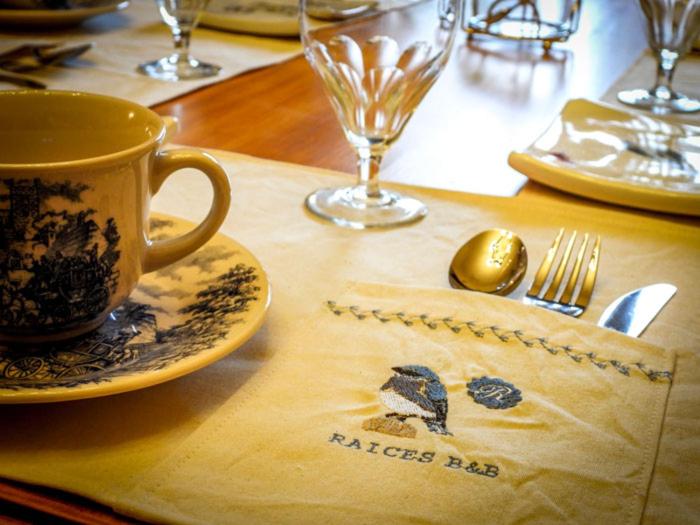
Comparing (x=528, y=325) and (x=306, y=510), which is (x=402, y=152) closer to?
(x=528, y=325)

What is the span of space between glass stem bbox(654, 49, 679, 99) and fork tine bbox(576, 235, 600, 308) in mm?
579

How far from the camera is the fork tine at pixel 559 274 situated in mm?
573

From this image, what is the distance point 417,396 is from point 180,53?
31.4 inches

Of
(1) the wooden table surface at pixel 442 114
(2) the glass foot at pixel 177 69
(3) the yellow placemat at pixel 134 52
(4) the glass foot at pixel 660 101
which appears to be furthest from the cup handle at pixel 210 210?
(4) the glass foot at pixel 660 101

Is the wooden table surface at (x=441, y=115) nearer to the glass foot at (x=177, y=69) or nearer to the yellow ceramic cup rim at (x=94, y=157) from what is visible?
the glass foot at (x=177, y=69)

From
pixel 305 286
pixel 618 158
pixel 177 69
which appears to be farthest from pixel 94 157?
pixel 177 69

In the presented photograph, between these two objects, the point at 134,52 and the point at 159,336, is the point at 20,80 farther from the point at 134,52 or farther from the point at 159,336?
the point at 159,336

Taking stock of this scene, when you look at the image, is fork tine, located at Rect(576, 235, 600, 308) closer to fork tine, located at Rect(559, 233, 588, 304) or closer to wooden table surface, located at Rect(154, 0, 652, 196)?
fork tine, located at Rect(559, 233, 588, 304)

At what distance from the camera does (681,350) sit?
0.50 m

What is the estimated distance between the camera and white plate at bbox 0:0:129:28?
125 centimetres

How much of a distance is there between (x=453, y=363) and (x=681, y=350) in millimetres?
132

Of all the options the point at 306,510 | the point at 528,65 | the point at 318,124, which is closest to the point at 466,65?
the point at 528,65

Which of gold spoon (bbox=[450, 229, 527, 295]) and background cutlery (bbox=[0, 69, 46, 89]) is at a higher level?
background cutlery (bbox=[0, 69, 46, 89])

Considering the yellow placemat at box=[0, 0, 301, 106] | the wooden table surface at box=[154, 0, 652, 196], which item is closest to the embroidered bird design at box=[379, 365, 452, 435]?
the wooden table surface at box=[154, 0, 652, 196]
